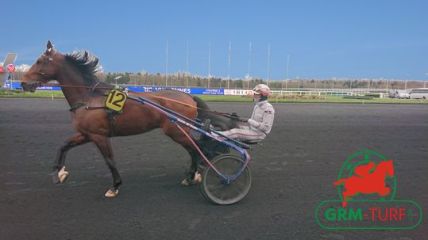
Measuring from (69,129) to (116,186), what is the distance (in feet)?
24.7

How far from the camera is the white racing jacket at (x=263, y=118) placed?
574 cm

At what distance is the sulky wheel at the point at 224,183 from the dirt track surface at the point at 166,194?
16cm

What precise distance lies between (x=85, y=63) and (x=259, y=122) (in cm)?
267

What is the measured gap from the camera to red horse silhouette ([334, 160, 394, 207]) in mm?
5883

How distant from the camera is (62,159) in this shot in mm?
5645

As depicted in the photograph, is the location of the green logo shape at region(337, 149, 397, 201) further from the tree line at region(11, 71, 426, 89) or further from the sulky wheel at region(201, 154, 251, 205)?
the tree line at region(11, 71, 426, 89)

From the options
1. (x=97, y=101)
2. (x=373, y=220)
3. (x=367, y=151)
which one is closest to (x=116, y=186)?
(x=97, y=101)

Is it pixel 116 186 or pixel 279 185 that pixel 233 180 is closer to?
pixel 279 185

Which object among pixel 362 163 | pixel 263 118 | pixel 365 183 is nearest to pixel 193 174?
pixel 263 118

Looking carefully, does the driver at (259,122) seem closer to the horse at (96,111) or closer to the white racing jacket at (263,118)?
the white racing jacket at (263,118)

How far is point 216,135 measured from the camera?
19.2ft

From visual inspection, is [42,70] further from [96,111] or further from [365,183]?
[365,183]

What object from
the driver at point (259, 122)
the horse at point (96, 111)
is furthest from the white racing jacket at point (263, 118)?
the horse at point (96, 111)

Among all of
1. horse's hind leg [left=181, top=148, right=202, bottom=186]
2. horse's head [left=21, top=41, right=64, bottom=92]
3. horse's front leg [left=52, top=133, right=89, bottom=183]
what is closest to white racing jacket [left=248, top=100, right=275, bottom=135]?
horse's hind leg [left=181, top=148, right=202, bottom=186]
